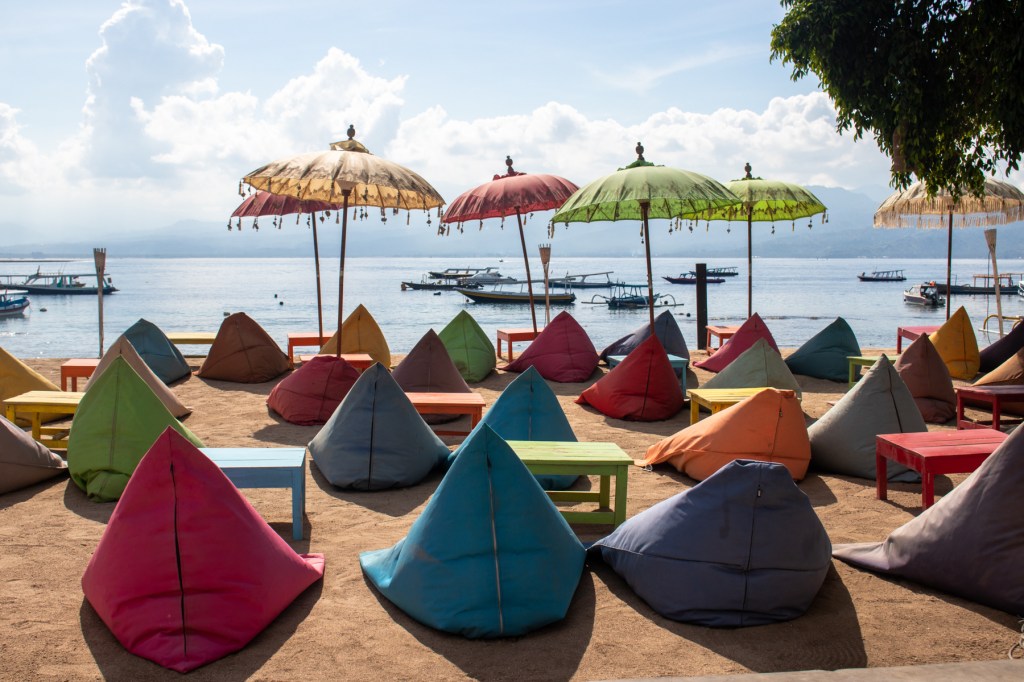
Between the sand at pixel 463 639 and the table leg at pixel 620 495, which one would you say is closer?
the sand at pixel 463 639

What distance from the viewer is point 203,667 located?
10.9 ft

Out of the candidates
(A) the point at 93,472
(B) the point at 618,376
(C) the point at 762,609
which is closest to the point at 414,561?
(C) the point at 762,609

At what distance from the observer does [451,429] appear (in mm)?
8305

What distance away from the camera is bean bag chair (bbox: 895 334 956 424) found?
8344 millimetres

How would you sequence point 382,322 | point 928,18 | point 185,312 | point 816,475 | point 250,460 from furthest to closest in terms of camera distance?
point 185,312, point 382,322, point 928,18, point 816,475, point 250,460

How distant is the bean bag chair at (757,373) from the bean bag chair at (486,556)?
17.5 ft

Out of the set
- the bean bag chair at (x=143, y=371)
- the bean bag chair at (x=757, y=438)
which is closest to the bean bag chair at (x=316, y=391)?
the bean bag chair at (x=143, y=371)

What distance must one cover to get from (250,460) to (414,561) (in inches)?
66.7

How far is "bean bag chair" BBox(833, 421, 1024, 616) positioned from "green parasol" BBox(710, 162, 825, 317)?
7.30 metres

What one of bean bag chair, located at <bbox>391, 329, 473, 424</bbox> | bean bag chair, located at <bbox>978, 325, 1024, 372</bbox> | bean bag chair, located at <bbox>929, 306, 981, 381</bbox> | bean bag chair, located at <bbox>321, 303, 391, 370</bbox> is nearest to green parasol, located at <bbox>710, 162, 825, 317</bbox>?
bean bag chair, located at <bbox>929, 306, 981, 381</bbox>

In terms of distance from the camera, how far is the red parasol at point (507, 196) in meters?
11.4

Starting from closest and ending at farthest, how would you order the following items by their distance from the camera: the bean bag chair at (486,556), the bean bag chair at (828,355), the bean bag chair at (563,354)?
A: 1. the bean bag chair at (486,556)
2. the bean bag chair at (563,354)
3. the bean bag chair at (828,355)

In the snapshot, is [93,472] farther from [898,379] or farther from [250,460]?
[898,379]

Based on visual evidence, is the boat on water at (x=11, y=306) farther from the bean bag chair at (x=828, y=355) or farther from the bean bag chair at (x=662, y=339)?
the bean bag chair at (x=828, y=355)
